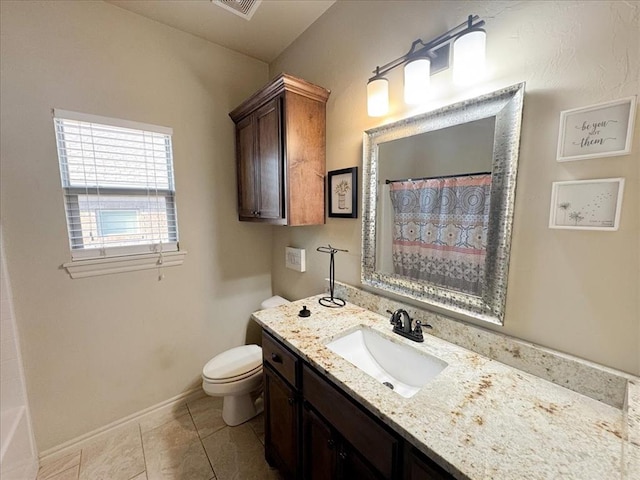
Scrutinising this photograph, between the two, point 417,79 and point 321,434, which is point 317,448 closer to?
point 321,434

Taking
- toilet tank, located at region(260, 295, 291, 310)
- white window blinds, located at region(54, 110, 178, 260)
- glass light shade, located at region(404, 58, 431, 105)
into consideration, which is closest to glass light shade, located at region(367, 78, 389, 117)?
glass light shade, located at region(404, 58, 431, 105)

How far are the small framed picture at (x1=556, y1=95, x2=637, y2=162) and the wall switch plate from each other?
60.9 inches

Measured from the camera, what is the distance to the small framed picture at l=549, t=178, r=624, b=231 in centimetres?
79

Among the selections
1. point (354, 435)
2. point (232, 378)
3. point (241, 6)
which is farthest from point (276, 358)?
point (241, 6)

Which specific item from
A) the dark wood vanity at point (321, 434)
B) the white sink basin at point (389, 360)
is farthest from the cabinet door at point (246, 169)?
the white sink basin at point (389, 360)

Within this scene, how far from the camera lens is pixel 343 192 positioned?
5.42 ft

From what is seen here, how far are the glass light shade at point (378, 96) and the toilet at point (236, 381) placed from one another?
5.83 feet

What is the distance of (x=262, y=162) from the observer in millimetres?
1790

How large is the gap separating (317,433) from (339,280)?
0.87 meters

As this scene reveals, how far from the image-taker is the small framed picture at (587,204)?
2.59 feet

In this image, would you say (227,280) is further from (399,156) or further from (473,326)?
(473,326)

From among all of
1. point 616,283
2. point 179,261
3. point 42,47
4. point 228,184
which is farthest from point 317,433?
point 42,47

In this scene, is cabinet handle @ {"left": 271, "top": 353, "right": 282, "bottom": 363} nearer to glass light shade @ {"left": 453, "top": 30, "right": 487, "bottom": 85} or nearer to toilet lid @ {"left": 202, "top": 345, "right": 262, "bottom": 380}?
toilet lid @ {"left": 202, "top": 345, "right": 262, "bottom": 380}

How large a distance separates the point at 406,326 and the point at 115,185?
1942 millimetres
